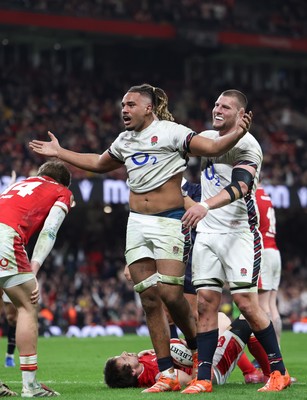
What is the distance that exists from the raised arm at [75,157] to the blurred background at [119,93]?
15.8 meters

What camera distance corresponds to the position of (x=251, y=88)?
131 ft

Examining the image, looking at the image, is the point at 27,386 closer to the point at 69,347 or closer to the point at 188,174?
the point at 69,347

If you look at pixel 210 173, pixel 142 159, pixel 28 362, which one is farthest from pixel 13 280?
pixel 210 173

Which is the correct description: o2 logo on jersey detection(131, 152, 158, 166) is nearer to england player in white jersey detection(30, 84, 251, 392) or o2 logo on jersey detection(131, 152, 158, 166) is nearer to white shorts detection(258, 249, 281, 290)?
england player in white jersey detection(30, 84, 251, 392)

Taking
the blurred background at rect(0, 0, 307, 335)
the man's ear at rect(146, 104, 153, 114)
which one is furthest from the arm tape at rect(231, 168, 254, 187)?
the blurred background at rect(0, 0, 307, 335)

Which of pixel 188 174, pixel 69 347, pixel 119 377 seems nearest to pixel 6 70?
pixel 188 174

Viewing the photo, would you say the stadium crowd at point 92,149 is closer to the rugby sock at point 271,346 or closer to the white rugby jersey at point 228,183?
the white rugby jersey at point 228,183

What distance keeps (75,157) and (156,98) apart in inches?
36.8

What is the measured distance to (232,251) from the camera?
27.6 feet

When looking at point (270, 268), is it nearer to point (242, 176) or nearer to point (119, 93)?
point (242, 176)

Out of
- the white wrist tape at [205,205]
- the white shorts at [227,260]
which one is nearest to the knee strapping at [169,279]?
the white shorts at [227,260]

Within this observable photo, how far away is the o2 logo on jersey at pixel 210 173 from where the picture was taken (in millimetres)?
8695

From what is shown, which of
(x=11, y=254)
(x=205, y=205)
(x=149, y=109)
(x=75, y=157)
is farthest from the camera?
(x=75, y=157)

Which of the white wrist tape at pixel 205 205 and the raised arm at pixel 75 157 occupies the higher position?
the raised arm at pixel 75 157
